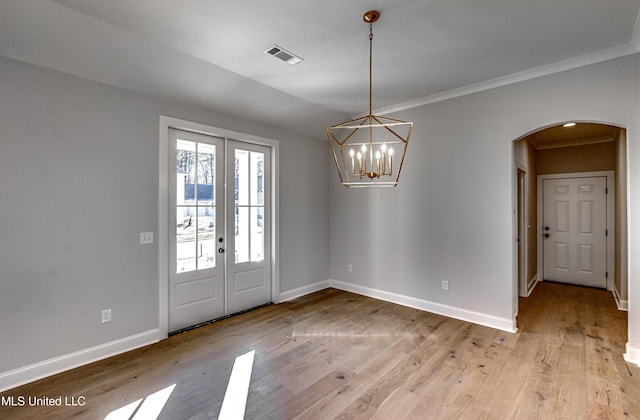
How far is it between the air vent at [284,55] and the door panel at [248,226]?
1403 millimetres

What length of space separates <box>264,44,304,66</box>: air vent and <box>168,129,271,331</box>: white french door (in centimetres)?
138

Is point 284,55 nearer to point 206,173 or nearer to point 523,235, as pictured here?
point 206,173

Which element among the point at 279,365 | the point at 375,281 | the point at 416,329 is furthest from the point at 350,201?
the point at 279,365

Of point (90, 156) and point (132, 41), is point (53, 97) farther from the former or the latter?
point (132, 41)

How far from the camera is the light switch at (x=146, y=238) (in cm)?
306

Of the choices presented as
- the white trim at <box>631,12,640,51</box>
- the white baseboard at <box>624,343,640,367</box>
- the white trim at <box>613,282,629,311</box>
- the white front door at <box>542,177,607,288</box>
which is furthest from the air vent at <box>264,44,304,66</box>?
the white front door at <box>542,177,607,288</box>

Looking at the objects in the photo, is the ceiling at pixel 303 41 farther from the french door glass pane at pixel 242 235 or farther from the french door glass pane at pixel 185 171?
the french door glass pane at pixel 242 235

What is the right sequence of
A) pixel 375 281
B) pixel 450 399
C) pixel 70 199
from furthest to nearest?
pixel 375 281, pixel 70 199, pixel 450 399

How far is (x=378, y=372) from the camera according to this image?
101 inches

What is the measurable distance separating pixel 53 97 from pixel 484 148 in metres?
4.35

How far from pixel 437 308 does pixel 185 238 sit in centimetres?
329

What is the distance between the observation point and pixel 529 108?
10.6 ft

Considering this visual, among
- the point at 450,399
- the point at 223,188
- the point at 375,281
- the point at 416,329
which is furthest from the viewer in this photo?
the point at 375,281

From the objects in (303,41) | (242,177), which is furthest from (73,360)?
(303,41)
